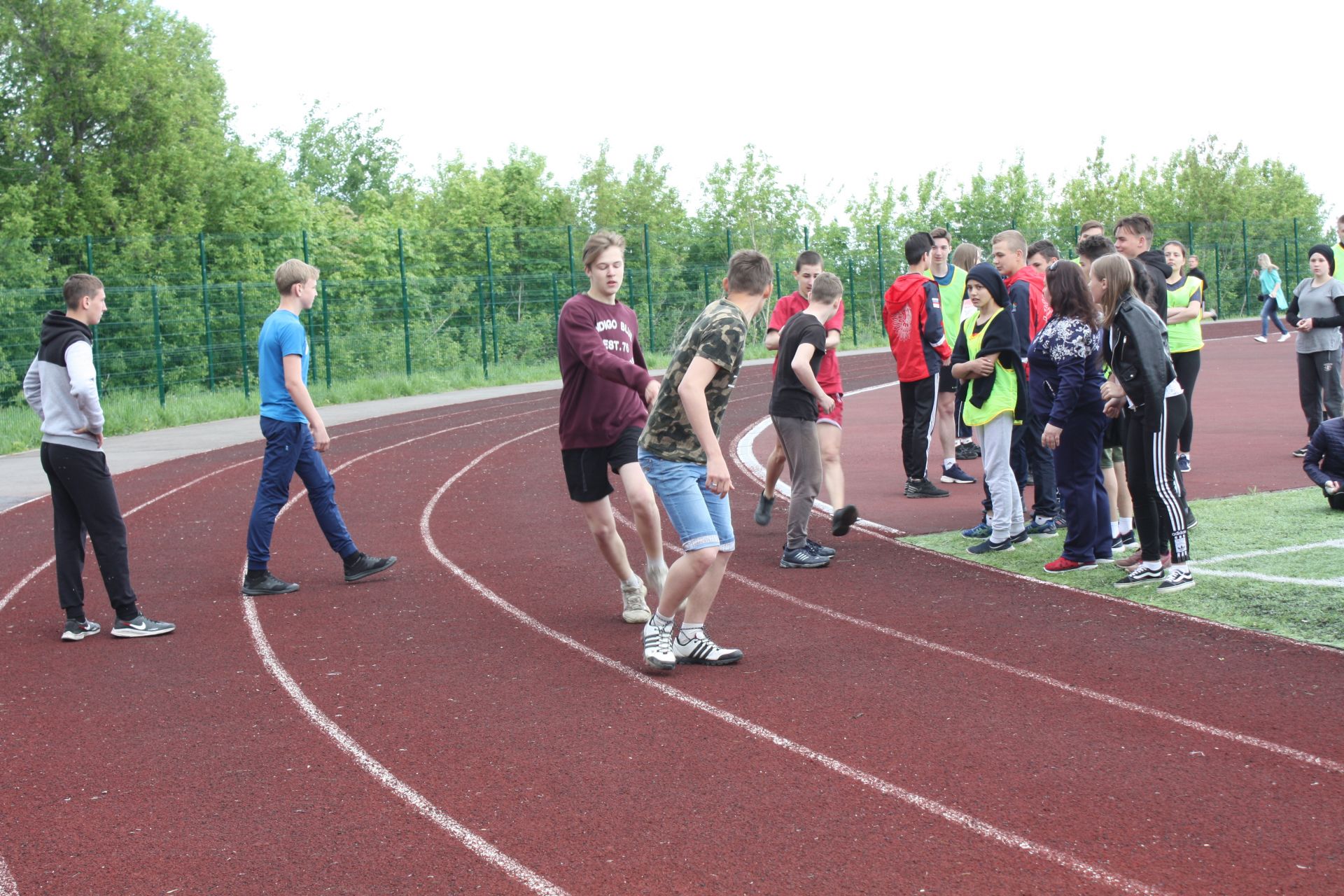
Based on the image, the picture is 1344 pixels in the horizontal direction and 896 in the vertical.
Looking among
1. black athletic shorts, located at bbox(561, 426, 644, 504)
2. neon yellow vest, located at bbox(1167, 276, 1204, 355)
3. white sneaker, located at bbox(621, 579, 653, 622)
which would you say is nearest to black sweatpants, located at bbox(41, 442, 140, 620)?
black athletic shorts, located at bbox(561, 426, 644, 504)

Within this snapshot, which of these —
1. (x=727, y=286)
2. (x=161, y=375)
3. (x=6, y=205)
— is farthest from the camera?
(x=6, y=205)

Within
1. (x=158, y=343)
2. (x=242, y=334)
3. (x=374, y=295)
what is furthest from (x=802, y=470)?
(x=374, y=295)

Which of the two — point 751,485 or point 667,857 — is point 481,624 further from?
point 751,485

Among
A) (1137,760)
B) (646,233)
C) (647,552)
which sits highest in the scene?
(646,233)

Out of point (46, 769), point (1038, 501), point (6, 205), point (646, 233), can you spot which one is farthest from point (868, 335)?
point (46, 769)

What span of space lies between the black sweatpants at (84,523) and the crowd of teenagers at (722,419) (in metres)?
0.01

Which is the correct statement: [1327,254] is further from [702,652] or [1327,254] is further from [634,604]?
[702,652]

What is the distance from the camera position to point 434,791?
482 cm

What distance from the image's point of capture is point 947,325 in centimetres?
1155

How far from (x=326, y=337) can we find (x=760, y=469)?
1464 centimetres

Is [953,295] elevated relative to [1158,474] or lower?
elevated

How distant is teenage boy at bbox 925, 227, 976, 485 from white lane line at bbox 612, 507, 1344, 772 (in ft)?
12.4

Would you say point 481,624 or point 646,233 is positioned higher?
point 646,233

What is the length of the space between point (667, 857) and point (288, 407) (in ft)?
16.3
